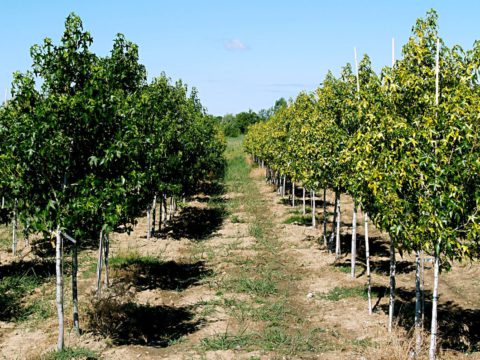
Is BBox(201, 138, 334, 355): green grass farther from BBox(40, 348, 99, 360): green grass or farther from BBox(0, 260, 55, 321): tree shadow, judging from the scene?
BBox(0, 260, 55, 321): tree shadow

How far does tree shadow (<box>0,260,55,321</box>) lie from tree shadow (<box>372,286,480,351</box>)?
1231 centimetres

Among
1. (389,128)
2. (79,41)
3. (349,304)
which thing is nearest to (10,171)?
(79,41)

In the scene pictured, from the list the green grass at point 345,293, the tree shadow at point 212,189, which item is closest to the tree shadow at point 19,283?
the green grass at point 345,293

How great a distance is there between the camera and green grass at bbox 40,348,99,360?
37.0 ft

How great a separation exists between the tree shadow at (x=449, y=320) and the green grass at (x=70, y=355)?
26.8ft

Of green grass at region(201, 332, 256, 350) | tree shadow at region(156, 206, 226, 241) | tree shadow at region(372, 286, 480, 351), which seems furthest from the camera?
tree shadow at region(156, 206, 226, 241)

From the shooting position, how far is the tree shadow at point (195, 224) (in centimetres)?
2795

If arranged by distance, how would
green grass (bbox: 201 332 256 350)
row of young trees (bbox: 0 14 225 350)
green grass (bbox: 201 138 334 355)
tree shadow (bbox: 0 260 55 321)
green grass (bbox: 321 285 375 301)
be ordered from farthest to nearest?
1. green grass (bbox: 321 285 375 301)
2. tree shadow (bbox: 0 260 55 321)
3. green grass (bbox: 201 138 334 355)
4. green grass (bbox: 201 332 256 350)
5. row of young trees (bbox: 0 14 225 350)

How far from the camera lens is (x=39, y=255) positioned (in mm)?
22219

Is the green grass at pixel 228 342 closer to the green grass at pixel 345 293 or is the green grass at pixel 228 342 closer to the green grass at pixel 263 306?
the green grass at pixel 263 306

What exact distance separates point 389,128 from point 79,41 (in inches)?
320

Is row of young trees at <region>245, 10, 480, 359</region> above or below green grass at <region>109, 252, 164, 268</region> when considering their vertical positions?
above

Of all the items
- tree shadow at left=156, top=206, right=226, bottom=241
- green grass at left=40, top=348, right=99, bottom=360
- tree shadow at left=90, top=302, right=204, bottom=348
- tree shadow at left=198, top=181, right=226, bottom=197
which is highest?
tree shadow at left=198, top=181, right=226, bottom=197

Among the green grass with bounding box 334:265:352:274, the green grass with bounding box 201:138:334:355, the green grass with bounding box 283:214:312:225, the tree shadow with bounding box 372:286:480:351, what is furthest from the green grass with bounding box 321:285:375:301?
the green grass with bounding box 283:214:312:225
